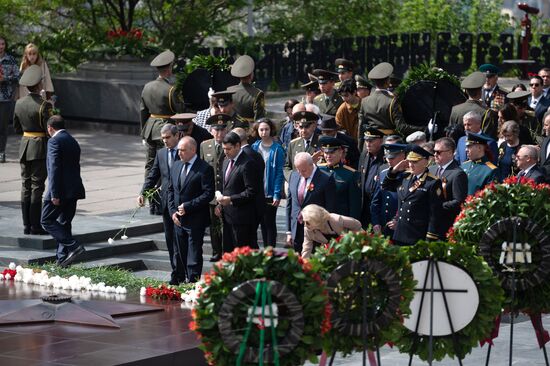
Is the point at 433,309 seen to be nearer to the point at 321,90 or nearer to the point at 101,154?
the point at 321,90

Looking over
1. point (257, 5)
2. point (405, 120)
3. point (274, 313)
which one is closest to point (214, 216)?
point (405, 120)

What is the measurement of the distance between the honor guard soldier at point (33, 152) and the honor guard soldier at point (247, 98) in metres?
2.49

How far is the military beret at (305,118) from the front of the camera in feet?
56.6

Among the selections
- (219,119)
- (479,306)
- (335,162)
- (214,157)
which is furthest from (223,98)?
(479,306)

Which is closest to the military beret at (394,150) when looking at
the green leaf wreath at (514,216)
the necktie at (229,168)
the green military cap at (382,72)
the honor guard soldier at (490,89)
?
A: the necktie at (229,168)

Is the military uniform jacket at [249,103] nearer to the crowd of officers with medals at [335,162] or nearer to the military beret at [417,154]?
the crowd of officers with medals at [335,162]

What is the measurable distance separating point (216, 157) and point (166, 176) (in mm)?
746

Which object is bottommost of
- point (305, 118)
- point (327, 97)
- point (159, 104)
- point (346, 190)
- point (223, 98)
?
point (346, 190)

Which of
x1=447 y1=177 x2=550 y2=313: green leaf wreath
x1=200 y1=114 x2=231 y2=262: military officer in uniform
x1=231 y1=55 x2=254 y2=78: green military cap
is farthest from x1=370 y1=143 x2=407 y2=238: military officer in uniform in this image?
x1=231 y1=55 x2=254 y2=78: green military cap

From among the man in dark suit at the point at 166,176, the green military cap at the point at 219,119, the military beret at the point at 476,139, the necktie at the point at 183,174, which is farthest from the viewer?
the green military cap at the point at 219,119

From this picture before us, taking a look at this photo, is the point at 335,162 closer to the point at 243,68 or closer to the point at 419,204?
the point at 419,204

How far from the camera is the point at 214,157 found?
17047 millimetres

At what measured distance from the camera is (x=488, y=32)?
35406mm

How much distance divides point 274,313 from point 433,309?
1.67 metres
